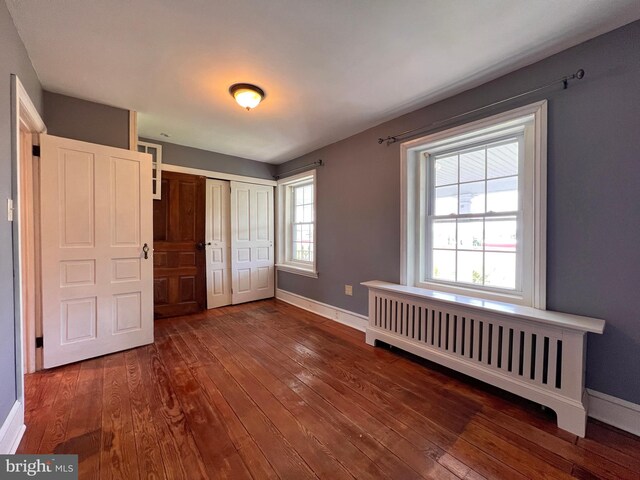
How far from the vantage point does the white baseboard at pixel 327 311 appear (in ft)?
10.9

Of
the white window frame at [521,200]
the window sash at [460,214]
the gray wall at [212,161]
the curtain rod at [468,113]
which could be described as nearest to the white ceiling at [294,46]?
the curtain rod at [468,113]

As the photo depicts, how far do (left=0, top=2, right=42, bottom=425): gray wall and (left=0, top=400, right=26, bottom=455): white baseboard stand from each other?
42mm

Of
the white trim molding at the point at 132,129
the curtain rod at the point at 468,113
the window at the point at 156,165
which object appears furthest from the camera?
the window at the point at 156,165

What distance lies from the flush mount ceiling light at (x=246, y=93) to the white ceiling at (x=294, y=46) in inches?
2.5

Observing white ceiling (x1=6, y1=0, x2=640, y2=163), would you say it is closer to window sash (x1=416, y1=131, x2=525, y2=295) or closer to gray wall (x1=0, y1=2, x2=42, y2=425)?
gray wall (x1=0, y1=2, x2=42, y2=425)

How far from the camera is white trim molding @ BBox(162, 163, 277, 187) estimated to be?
379 centimetres

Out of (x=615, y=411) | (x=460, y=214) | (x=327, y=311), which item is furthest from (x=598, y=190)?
(x=327, y=311)

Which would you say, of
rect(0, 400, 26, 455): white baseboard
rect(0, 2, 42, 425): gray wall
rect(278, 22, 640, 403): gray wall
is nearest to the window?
rect(0, 2, 42, 425): gray wall

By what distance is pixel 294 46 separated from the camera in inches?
72.3

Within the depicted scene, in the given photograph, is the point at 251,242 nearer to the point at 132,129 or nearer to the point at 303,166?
the point at 303,166

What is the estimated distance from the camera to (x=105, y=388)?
2.05m

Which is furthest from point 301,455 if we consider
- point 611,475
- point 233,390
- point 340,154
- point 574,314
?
point 340,154
